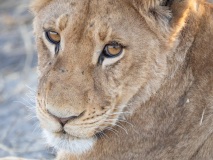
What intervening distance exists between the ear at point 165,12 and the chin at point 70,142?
0.75 meters

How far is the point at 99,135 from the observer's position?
422 cm

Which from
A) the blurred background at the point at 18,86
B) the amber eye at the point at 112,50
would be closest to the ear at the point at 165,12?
the amber eye at the point at 112,50

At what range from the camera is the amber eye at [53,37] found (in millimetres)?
4121

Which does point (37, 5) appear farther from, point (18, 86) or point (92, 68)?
point (18, 86)

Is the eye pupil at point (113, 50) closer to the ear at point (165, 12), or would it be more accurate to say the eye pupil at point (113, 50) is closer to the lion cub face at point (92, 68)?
the lion cub face at point (92, 68)

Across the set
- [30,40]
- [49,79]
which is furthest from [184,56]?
[30,40]

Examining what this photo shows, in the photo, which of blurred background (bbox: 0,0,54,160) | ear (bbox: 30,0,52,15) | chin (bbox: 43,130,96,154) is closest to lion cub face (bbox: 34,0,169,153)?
chin (bbox: 43,130,96,154)

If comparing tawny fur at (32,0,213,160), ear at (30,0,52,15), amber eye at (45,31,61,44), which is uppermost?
ear at (30,0,52,15)

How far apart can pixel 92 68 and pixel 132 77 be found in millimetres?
241

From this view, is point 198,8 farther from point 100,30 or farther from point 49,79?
point 49,79

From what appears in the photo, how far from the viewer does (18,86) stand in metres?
6.81

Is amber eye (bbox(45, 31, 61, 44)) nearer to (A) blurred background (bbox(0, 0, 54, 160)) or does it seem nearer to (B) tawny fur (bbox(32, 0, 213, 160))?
(B) tawny fur (bbox(32, 0, 213, 160))

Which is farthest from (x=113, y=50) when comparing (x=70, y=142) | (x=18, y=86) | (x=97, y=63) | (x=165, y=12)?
(x=18, y=86)

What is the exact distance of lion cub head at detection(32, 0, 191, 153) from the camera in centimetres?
397
